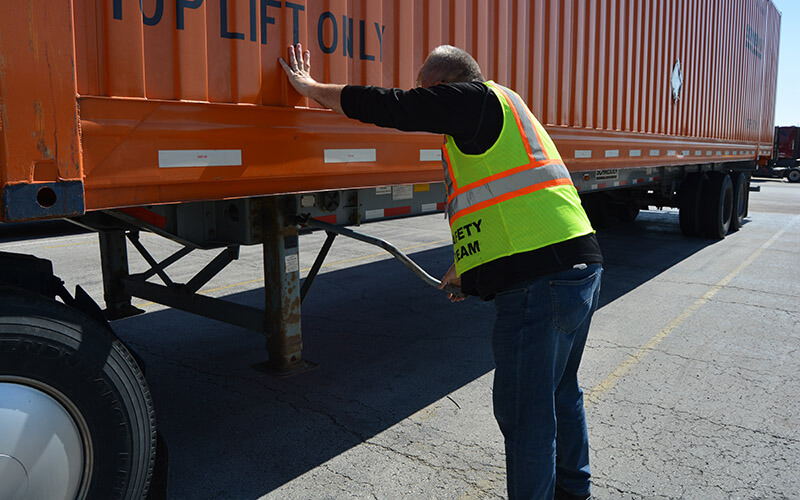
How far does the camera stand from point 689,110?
27.3 feet

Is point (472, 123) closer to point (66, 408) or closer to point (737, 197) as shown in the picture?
point (66, 408)

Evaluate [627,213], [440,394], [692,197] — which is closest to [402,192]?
[440,394]

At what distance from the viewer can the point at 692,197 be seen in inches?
413

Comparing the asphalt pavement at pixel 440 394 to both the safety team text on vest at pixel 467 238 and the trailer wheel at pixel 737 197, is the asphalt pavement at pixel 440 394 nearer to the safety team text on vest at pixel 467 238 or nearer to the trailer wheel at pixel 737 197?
the safety team text on vest at pixel 467 238

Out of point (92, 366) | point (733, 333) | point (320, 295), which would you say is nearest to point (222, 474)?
point (92, 366)

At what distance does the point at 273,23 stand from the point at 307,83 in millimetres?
325

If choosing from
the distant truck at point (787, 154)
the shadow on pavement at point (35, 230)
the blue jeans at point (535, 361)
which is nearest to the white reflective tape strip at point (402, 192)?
the blue jeans at point (535, 361)

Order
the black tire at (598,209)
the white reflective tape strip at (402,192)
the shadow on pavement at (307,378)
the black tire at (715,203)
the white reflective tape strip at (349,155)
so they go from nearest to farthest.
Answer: the white reflective tape strip at (349,155) → the shadow on pavement at (307,378) → the white reflective tape strip at (402,192) → the black tire at (715,203) → the black tire at (598,209)

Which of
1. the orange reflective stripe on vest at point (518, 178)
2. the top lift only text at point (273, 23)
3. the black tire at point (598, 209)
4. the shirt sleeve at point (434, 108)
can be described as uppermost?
the top lift only text at point (273, 23)

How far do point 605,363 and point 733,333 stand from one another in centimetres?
148

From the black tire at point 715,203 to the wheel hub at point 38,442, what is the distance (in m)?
10.3

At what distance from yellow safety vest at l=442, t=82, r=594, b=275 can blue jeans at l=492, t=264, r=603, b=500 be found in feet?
0.53

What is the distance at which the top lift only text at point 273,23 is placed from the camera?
2396 millimetres

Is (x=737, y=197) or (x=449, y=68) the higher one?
(x=449, y=68)
